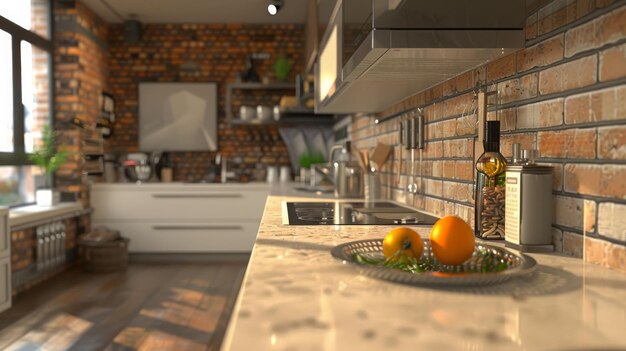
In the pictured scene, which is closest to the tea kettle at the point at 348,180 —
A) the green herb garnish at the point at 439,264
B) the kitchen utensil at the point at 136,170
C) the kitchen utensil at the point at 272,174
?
the green herb garnish at the point at 439,264

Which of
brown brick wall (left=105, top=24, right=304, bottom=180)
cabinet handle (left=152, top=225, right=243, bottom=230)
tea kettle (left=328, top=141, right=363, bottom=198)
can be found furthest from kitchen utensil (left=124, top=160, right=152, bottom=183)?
tea kettle (left=328, top=141, right=363, bottom=198)

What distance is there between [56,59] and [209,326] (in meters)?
3.29

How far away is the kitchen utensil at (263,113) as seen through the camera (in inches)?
235

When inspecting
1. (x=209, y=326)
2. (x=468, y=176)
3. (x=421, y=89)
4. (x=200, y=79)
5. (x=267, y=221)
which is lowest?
(x=209, y=326)

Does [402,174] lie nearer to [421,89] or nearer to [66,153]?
[421,89]

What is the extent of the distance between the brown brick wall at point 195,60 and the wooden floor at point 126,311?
1831mm

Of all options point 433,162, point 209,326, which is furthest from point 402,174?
point 209,326

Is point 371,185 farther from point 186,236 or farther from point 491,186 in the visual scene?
point 186,236

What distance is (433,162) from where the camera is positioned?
218 cm

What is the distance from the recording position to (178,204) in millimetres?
5438

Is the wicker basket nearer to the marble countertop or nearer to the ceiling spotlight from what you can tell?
the ceiling spotlight

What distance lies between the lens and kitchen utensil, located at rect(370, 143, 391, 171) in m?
3.00

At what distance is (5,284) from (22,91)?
71.0 inches

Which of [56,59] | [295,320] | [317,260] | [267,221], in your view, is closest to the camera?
[295,320]
